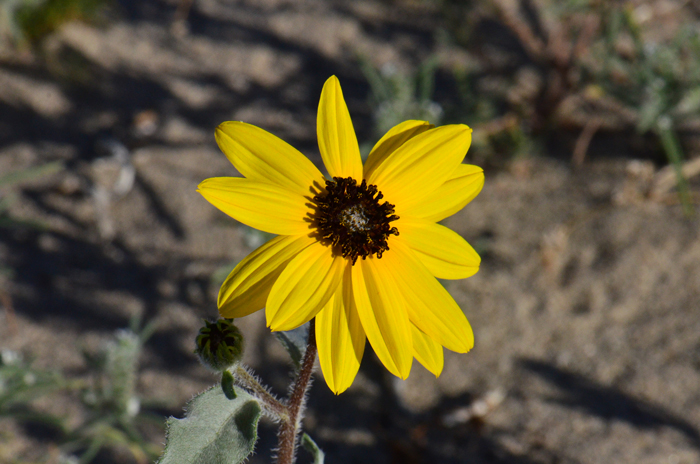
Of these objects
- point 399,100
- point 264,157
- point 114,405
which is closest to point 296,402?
point 264,157

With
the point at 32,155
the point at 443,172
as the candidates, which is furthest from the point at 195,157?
the point at 443,172

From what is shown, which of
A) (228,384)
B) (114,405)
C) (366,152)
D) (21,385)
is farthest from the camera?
(366,152)

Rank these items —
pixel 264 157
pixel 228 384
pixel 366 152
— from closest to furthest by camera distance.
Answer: pixel 228 384, pixel 264 157, pixel 366 152

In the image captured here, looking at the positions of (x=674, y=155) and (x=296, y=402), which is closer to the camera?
(x=296, y=402)

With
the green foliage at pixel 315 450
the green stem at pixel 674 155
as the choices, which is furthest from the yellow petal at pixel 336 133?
the green stem at pixel 674 155

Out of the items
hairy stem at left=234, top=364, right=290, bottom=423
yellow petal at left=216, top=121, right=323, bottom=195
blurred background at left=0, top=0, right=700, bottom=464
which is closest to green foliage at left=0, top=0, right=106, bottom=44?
blurred background at left=0, top=0, right=700, bottom=464

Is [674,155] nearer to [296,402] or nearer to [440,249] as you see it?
[440,249]

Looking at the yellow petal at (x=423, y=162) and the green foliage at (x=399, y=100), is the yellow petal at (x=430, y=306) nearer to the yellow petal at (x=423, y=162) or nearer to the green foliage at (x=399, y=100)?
the yellow petal at (x=423, y=162)

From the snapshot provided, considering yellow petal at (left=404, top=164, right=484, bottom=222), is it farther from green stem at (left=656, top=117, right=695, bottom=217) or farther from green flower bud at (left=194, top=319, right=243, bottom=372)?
green stem at (left=656, top=117, right=695, bottom=217)
